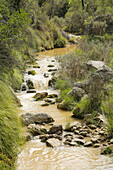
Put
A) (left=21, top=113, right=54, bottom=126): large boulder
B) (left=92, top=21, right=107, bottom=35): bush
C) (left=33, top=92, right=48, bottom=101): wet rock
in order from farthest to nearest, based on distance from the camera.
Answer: (left=92, top=21, right=107, bottom=35): bush < (left=33, top=92, right=48, bottom=101): wet rock < (left=21, top=113, right=54, bottom=126): large boulder

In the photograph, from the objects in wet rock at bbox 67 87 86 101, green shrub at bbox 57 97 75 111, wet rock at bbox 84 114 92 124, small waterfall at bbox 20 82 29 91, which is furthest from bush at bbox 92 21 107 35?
wet rock at bbox 84 114 92 124

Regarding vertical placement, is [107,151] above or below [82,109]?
above

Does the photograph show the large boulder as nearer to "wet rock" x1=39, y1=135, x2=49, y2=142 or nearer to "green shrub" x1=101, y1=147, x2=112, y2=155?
"wet rock" x1=39, y1=135, x2=49, y2=142

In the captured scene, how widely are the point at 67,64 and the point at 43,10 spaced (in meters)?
14.9

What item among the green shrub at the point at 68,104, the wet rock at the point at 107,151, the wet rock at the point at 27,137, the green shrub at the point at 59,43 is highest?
the green shrub at the point at 59,43

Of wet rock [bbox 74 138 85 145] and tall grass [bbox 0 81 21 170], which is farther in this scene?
wet rock [bbox 74 138 85 145]

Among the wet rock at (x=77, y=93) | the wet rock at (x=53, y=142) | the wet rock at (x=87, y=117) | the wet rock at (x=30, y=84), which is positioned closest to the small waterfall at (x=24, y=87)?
the wet rock at (x=30, y=84)

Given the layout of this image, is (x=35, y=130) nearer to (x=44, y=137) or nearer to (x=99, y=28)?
(x=44, y=137)

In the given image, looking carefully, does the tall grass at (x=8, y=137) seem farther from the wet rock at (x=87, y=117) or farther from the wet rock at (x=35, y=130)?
the wet rock at (x=87, y=117)

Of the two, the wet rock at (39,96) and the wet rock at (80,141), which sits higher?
the wet rock at (80,141)

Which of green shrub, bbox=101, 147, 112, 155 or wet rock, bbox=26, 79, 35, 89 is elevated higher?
green shrub, bbox=101, 147, 112, 155

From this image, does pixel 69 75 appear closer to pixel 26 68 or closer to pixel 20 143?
pixel 26 68

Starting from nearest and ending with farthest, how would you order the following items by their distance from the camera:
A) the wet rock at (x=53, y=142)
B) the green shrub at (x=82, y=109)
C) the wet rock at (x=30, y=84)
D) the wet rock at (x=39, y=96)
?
the wet rock at (x=53, y=142) → the green shrub at (x=82, y=109) → the wet rock at (x=39, y=96) → the wet rock at (x=30, y=84)

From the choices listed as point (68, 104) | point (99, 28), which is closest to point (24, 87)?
point (68, 104)
